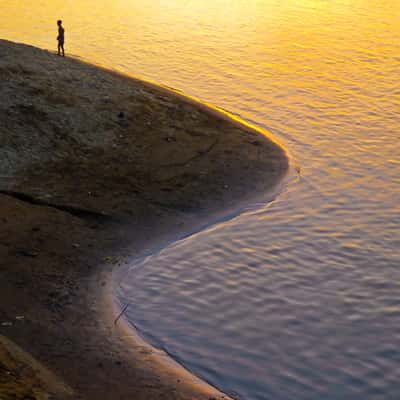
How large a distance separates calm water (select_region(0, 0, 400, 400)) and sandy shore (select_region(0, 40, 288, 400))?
2.34ft

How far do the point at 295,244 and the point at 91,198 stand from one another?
4.78 metres

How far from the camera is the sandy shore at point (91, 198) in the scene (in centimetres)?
1070

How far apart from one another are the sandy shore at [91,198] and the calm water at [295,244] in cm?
71

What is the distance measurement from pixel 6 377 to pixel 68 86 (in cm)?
1338

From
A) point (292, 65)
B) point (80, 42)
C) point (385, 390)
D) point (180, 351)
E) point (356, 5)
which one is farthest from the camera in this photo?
point (356, 5)

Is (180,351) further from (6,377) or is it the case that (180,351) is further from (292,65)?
(292,65)

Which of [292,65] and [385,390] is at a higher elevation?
[292,65]

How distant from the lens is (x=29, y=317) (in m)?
11.8

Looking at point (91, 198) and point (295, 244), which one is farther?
point (91, 198)


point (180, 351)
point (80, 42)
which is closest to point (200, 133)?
point (180, 351)

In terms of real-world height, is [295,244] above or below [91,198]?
below

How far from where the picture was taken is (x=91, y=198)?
16.2 meters

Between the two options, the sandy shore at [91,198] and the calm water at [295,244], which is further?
the calm water at [295,244]

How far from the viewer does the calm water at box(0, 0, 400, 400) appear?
11.5 metres
